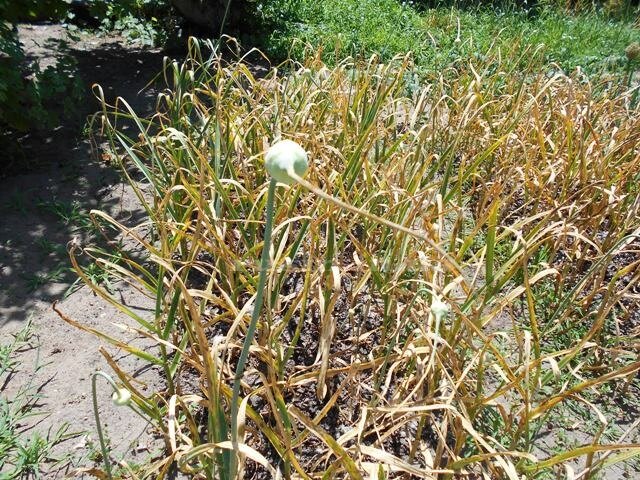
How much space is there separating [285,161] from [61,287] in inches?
70.1

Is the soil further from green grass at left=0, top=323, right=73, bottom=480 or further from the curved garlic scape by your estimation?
the curved garlic scape

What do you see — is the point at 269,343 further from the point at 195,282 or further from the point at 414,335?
the point at 195,282

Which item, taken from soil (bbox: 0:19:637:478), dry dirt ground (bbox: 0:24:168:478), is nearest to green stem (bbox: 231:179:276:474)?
soil (bbox: 0:19:637:478)

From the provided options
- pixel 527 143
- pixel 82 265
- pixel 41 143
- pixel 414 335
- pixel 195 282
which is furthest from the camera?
pixel 41 143

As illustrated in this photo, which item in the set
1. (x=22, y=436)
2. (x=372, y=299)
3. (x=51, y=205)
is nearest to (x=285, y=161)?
(x=372, y=299)

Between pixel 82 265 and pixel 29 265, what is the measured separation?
0.22 meters

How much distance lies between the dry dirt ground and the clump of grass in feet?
0.47

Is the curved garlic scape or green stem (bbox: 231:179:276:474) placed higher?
the curved garlic scape

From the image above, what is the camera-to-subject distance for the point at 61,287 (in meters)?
2.09

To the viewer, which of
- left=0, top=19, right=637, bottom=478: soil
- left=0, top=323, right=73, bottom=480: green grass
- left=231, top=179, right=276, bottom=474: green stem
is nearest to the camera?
left=231, top=179, right=276, bottom=474: green stem

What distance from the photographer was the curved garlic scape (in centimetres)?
63

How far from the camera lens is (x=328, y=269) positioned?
1598mm

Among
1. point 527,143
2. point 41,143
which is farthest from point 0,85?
point 527,143

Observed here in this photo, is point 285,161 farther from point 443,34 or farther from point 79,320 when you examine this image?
point 443,34
